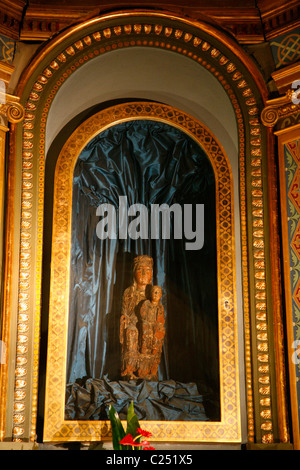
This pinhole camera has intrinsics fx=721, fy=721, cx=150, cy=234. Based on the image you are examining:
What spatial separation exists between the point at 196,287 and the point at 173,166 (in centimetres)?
100

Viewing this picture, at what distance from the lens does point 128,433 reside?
455 centimetres

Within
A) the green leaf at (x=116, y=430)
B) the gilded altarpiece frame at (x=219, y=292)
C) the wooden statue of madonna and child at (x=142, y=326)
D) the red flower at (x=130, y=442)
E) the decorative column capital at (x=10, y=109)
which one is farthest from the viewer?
the wooden statue of madonna and child at (x=142, y=326)

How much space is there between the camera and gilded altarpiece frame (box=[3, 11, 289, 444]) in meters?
4.84

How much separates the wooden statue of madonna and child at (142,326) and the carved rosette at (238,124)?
68 centimetres

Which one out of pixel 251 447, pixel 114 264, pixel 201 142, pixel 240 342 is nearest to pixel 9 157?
pixel 114 264

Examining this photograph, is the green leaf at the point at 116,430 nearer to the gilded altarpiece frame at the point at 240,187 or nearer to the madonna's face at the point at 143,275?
the gilded altarpiece frame at the point at 240,187

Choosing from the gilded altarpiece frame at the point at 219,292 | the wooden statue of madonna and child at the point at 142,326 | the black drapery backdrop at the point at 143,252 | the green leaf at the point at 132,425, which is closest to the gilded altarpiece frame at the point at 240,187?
the gilded altarpiece frame at the point at 219,292

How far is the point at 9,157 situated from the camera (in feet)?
16.7

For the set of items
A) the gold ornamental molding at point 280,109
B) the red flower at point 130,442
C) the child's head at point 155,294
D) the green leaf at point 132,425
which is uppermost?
the gold ornamental molding at point 280,109

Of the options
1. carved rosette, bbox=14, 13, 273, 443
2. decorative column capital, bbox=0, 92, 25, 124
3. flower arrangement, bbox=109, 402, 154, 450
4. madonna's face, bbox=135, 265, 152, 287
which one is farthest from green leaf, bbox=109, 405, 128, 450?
decorative column capital, bbox=0, 92, 25, 124

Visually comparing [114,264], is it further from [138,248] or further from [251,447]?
[251,447]

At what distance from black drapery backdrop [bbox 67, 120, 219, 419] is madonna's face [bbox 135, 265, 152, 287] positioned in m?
0.13

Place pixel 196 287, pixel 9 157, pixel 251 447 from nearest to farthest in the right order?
pixel 251 447 < pixel 9 157 < pixel 196 287

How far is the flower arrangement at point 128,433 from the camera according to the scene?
4420 millimetres
